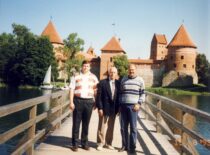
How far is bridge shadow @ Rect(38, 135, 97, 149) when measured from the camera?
565 cm

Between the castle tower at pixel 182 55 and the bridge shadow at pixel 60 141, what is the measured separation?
2223 inches

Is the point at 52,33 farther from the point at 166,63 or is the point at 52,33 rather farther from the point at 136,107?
the point at 136,107

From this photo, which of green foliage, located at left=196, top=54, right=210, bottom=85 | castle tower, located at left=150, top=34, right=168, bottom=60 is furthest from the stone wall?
castle tower, located at left=150, top=34, right=168, bottom=60

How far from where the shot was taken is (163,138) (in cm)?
645

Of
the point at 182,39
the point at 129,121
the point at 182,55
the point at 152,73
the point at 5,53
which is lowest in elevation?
the point at 129,121

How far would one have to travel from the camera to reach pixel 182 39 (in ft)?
212

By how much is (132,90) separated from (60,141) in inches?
63.1

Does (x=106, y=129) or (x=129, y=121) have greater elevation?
(x=129, y=121)

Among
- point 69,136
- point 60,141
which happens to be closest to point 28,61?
point 69,136

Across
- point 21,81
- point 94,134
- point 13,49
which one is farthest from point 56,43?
point 94,134

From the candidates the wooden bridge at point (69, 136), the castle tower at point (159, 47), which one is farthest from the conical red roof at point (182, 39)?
the wooden bridge at point (69, 136)

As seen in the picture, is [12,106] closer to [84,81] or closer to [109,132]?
[84,81]

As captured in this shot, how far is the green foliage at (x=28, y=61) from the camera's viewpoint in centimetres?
5112

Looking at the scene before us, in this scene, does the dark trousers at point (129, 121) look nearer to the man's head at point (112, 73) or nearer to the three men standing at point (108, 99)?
the three men standing at point (108, 99)
